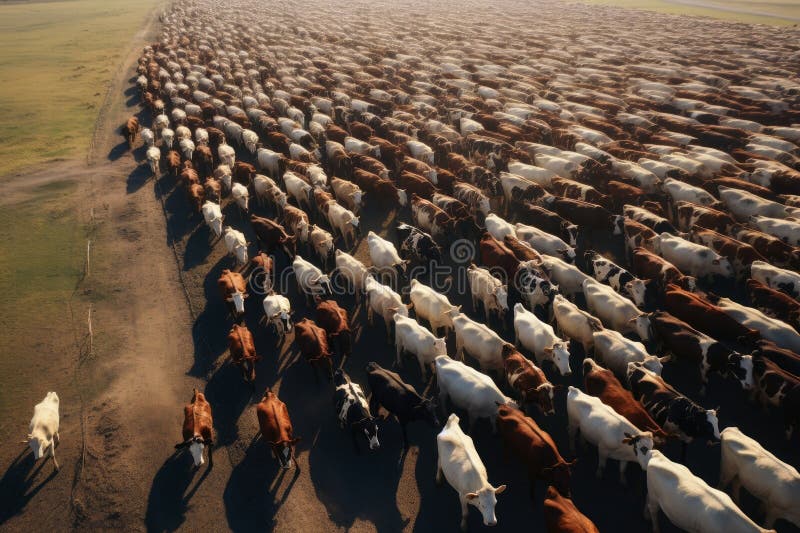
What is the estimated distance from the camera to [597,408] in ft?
33.9

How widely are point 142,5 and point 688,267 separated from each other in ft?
437

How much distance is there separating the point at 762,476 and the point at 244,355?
11595mm

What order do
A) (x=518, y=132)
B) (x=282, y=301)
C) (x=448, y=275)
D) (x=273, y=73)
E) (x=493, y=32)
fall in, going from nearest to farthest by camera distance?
(x=282, y=301) < (x=448, y=275) < (x=518, y=132) < (x=273, y=73) < (x=493, y=32)

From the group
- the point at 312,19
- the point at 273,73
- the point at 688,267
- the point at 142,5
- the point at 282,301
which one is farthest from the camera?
the point at 142,5

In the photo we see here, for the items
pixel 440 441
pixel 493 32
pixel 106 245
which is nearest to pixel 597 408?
pixel 440 441

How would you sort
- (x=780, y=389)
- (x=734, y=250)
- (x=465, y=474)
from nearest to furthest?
(x=465, y=474), (x=780, y=389), (x=734, y=250)

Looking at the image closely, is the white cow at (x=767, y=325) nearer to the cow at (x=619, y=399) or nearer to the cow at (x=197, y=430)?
the cow at (x=619, y=399)

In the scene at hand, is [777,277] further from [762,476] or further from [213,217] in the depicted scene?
[213,217]

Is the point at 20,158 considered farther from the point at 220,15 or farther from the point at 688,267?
the point at 220,15

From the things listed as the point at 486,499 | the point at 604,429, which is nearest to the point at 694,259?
the point at 604,429

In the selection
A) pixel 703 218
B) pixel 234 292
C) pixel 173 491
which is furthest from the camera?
pixel 703 218

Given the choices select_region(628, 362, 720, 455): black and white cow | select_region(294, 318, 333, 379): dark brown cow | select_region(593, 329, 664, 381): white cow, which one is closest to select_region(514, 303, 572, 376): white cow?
select_region(593, 329, 664, 381): white cow

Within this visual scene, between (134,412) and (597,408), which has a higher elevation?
(597,408)

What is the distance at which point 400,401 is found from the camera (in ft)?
36.5
